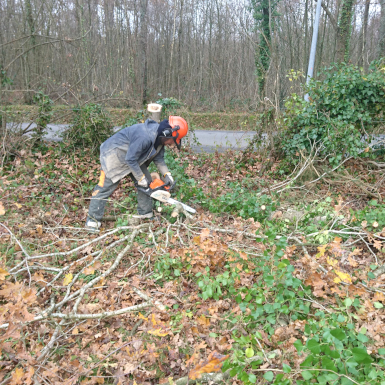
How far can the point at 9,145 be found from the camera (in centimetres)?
657

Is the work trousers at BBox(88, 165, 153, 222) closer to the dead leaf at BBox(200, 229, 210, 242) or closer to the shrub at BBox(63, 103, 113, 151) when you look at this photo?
the dead leaf at BBox(200, 229, 210, 242)

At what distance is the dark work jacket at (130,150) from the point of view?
4.21 meters

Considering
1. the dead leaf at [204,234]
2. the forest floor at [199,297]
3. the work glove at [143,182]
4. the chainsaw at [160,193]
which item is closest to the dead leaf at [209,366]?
the forest floor at [199,297]

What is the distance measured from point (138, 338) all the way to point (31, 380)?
832mm

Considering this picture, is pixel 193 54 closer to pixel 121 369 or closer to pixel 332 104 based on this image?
pixel 332 104

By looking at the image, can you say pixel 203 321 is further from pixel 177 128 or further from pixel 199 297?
pixel 177 128

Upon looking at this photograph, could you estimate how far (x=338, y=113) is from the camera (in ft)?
20.2

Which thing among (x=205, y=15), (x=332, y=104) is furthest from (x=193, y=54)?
(x=332, y=104)

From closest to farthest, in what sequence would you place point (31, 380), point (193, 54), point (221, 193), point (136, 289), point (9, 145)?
1. point (31, 380)
2. point (136, 289)
3. point (221, 193)
4. point (9, 145)
5. point (193, 54)

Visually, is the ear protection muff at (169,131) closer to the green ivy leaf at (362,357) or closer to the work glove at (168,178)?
the work glove at (168,178)

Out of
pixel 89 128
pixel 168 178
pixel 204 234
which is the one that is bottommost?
pixel 204 234

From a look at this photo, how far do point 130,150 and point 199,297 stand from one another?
7.14 feet

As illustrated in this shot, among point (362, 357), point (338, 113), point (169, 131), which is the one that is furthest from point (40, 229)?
point (338, 113)

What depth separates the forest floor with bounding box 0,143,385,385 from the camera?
7.27ft
